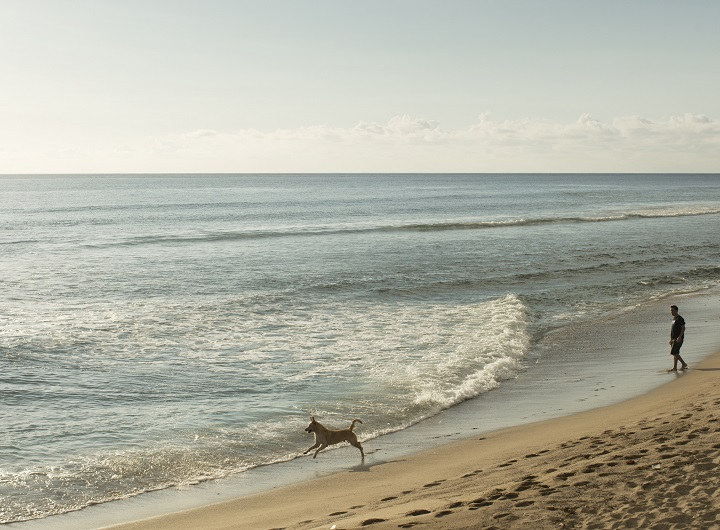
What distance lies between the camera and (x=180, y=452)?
10.8 metres

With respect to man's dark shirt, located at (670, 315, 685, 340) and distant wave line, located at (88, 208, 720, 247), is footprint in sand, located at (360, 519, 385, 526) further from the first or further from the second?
distant wave line, located at (88, 208, 720, 247)

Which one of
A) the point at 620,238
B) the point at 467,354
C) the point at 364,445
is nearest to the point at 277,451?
the point at 364,445

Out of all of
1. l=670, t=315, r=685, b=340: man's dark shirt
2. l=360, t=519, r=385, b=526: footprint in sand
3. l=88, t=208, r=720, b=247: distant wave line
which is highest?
l=88, t=208, r=720, b=247: distant wave line

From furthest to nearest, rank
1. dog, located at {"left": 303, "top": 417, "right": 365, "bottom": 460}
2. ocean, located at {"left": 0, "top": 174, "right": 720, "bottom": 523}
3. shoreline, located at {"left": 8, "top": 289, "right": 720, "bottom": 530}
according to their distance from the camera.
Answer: ocean, located at {"left": 0, "top": 174, "right": 720, "bottom": 523} < dog, located at {"left": 303, "top": 417, "right": 365, "bottom": 460} < shoreline, located at {"left": 8, "top": 289, "right": 720, "bottom": 530}

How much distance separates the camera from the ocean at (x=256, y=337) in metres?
11.0

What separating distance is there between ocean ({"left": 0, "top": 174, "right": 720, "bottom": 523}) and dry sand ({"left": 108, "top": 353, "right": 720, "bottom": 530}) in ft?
5.20

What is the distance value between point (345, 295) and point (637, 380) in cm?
1252

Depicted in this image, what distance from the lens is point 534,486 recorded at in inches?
307

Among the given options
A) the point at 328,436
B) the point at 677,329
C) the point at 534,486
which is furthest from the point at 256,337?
the point at 534,486

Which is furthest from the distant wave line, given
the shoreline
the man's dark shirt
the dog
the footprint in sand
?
the footprint in sand

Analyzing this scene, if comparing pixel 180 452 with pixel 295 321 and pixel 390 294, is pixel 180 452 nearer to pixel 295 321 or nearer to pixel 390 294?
pixel 295 321

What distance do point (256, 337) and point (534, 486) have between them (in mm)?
11974

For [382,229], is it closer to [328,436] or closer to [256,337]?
[256,337]

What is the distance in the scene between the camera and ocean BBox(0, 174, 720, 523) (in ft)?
36.2
